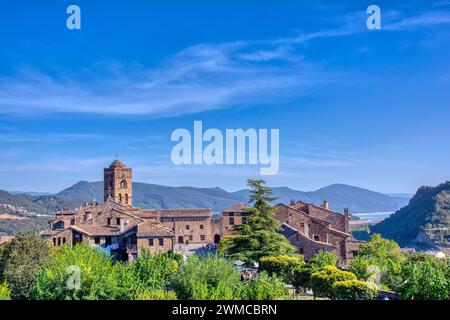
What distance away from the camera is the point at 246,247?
37500 mm

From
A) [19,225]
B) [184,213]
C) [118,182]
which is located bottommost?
[19,225]

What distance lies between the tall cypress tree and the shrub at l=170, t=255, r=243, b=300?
11371 millimetres

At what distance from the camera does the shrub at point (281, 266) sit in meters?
32.0

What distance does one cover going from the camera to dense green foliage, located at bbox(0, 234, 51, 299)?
30625 mm

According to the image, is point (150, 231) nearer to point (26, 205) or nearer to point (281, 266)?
point (281, 266)

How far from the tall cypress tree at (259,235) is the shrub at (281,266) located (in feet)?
8.55

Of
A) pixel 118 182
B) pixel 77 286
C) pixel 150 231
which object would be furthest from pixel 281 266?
pixel 118 182

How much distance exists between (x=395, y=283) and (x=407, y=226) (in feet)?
297

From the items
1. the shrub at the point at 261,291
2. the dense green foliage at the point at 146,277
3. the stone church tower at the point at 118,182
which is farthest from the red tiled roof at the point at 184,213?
the shrub at the point at 261,291

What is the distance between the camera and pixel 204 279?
23141 millimetres

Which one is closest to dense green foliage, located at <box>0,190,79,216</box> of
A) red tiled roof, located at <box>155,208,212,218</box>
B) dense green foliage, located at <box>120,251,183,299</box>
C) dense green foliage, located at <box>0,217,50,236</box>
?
dense green foliage, located at <box>0,217,50,236</box>

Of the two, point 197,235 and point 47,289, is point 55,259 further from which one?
point 197,235

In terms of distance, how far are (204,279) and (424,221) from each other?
98.0 metres
